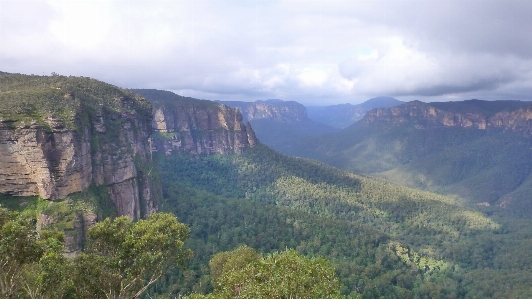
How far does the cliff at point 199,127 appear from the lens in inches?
5271

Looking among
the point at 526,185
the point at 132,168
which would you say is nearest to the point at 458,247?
the point at 132,168

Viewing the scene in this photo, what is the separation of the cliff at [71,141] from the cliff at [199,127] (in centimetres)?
5812

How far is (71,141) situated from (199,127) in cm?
9532

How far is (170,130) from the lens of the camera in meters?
136

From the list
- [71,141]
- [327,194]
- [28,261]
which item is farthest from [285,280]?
[327,194]

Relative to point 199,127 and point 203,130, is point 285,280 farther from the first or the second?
point 199,127

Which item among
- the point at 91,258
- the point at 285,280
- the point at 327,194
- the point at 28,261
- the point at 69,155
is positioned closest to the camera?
the point at 285,280

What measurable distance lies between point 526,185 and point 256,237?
17762 cm

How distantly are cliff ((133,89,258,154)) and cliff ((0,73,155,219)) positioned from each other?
58118 mm

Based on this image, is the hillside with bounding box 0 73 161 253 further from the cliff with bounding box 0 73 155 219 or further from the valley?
the valley

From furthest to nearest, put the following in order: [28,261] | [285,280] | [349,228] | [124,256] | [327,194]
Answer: [327,194]
[349,228]
[124,256]
[28,261]
[285,280]

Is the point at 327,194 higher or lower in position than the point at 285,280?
lower

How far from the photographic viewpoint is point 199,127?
14550 cm

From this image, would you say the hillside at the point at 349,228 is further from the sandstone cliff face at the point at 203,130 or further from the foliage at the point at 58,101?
the foliage at the point at 58,101
